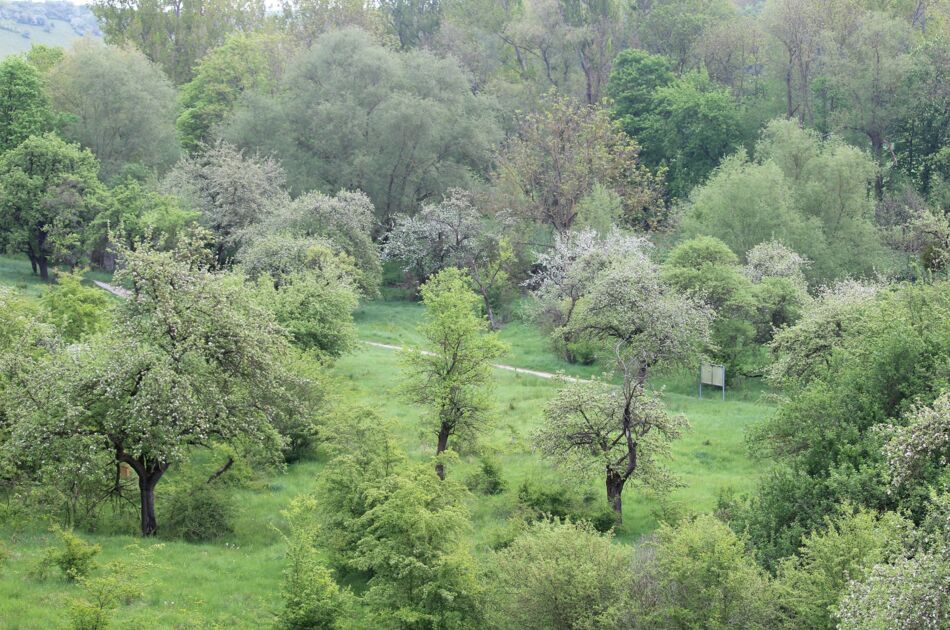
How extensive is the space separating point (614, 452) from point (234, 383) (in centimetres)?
1090

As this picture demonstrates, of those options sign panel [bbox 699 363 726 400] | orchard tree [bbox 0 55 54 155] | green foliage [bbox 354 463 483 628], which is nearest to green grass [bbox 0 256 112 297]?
orchard tree [bbox 0 55 54 155]

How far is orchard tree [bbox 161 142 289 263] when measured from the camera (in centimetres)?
5966

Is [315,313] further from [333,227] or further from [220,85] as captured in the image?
[220,85]

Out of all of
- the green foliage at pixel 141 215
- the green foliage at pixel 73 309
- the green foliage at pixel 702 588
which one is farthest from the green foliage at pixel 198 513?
the green foliage at pixel 141 215

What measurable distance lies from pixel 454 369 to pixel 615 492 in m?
6.16

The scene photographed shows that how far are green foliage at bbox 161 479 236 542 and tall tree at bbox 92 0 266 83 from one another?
72616 millimetres

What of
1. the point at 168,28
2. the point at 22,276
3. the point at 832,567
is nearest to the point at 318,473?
the point at 832,567

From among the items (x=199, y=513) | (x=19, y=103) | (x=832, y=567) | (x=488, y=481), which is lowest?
(x=488, y=481)

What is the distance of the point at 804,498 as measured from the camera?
22266mm

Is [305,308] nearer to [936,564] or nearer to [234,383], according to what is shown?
[234,383]

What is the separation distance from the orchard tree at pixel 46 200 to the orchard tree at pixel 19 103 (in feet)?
16.1

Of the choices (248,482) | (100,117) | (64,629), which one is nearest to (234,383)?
(248,482)

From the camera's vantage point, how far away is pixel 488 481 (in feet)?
99.1

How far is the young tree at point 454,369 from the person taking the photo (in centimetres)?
2852
